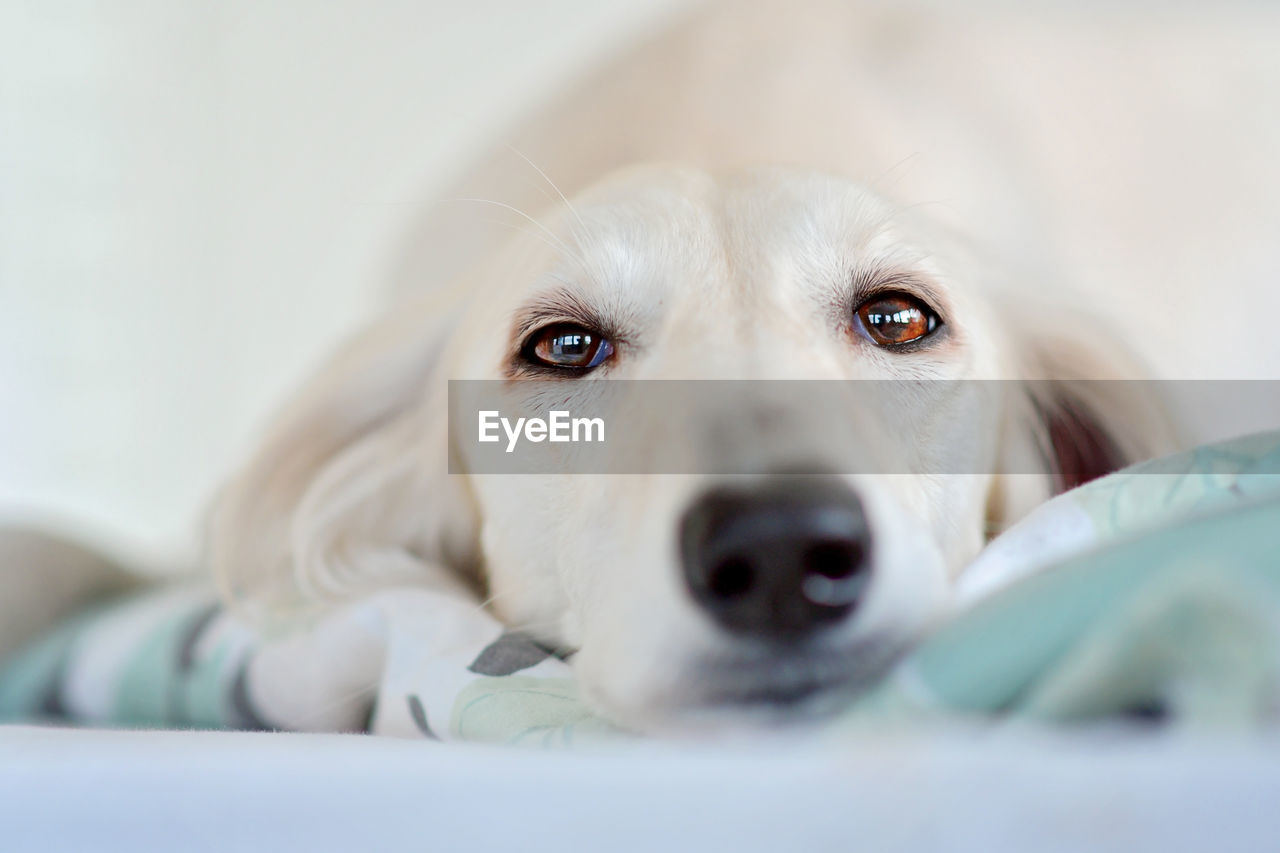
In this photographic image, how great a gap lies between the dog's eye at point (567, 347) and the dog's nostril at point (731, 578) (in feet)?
1.39

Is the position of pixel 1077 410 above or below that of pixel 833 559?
above

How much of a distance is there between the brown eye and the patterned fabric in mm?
287

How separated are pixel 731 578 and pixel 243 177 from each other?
2914 mm

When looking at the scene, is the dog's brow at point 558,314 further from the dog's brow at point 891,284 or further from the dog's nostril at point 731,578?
the dog's nostril at point 731,578

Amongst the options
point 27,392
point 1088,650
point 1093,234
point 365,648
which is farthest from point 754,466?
point 27,392

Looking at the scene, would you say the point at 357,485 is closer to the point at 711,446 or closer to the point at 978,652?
the point at 711,446

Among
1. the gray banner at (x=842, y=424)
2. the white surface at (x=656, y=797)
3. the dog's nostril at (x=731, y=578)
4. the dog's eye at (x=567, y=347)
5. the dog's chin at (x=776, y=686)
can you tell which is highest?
the dog's eye at (x=567, y=347)

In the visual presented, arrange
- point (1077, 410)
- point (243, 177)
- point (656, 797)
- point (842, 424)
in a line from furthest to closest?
point (243, 177), point (1077, 410), point (842, 424), point (656, 797)

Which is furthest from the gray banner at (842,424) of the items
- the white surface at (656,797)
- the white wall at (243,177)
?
the white wall at (243,177)

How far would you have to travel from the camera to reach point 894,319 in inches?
37.4

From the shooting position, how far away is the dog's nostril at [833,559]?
60 centimetres

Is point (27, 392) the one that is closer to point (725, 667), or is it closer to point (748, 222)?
point (748, 222)

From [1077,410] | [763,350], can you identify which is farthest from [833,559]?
[1077,410]

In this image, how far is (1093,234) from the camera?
152cm
